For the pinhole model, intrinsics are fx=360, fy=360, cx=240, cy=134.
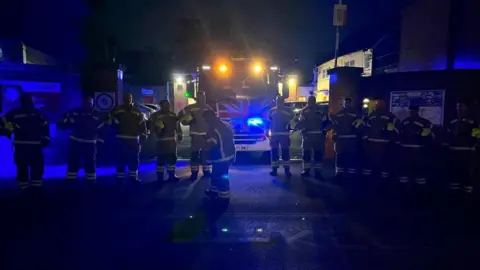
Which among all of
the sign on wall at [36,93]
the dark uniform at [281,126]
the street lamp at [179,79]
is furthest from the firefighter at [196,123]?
the sign on wall at [36,93]

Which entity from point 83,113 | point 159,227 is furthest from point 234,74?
point 159,227

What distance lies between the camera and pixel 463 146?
7.12 metres

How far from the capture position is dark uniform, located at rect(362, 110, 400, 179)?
8086 millimetres

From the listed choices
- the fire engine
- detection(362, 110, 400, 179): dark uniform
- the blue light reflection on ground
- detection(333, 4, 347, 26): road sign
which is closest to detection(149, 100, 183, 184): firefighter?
the blue light reflection on ground

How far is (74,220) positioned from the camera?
580 cm

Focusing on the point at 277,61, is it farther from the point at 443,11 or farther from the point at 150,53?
the point at 150,53

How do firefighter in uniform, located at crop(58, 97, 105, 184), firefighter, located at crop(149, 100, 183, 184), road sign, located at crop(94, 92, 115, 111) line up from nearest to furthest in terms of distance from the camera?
firefighter in uniform, located at crop(58, 97, 105, 184), firefighter, located at crop(149, 100, 183, 184), road sign, located at crop(94, 92, 115, 111)

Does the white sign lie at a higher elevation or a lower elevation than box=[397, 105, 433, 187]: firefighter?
higher

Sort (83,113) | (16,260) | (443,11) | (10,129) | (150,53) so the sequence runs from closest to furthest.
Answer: (16,260) < (10,129) < (83,113) < (443,11) < (150,53)

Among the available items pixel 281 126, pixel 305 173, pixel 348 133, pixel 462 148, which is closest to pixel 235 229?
pixel 281 126

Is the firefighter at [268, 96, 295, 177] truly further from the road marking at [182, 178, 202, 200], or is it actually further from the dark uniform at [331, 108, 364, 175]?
the road marking at [182, 178, 202, 200]

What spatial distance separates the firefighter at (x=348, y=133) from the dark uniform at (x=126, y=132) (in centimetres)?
457

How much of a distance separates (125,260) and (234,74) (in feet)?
25.6

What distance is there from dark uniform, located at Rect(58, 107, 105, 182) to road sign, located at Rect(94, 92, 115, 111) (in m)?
2.65
